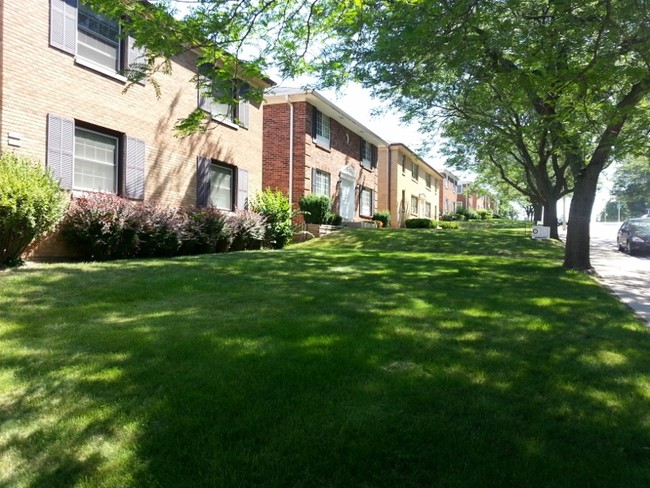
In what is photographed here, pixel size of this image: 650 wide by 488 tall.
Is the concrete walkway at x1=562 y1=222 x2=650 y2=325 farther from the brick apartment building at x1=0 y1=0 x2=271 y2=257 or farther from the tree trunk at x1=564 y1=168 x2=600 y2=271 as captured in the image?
the brick apartment building at x1=0 y1=0 x2=271 y2=257

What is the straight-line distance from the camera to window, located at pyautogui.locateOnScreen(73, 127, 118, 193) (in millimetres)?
10359

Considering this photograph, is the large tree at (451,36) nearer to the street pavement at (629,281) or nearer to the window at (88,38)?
the street pavement at (629,281)

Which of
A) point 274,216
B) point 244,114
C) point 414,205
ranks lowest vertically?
point 274,216

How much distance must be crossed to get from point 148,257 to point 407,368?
8476 millimetres

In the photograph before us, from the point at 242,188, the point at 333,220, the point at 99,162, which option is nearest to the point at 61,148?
the point at 99,162

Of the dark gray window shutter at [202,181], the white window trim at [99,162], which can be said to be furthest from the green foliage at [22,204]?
the dark gray window shutter at [202,181]

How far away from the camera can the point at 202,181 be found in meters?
14.0

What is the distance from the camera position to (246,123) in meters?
16.1

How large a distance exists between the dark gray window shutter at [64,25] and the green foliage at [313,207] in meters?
10.5

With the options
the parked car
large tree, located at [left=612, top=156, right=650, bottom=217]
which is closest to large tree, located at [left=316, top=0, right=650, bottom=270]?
the parked car

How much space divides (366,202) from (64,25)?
19.0 m

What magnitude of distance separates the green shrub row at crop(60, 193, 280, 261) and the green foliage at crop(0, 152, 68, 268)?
0.92m

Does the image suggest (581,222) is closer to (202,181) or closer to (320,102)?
(202,181)

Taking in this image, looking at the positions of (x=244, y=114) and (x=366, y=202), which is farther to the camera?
(x=366, y=202)
